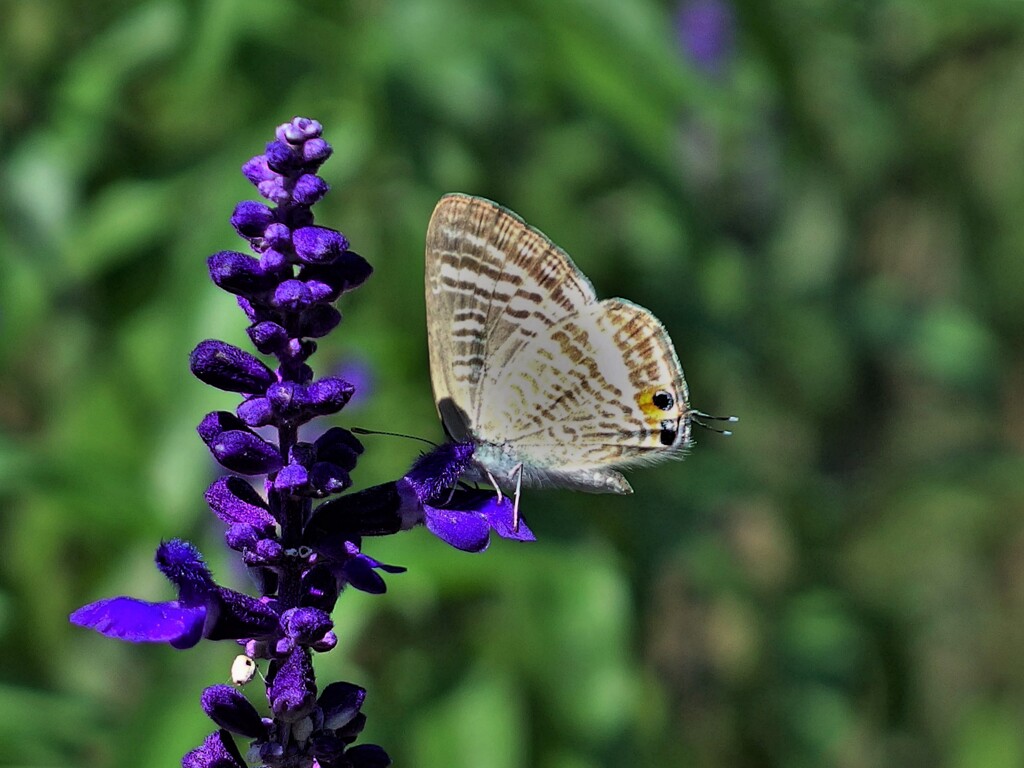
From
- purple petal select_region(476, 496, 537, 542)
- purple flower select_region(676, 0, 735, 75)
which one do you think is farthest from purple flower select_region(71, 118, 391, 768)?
purple flower select_region(676, 0, 735, 75)

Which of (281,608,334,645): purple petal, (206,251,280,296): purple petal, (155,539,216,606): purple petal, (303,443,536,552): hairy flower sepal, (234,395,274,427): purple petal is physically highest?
(206,251,280,296): purple petal

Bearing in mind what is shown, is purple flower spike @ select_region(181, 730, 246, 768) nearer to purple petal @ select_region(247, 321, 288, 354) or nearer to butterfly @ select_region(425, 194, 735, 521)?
purple petal @ select_region(247, 321, 288, 354)

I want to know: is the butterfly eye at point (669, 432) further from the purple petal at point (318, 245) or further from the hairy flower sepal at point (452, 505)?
the purple petal at point (318, 245)

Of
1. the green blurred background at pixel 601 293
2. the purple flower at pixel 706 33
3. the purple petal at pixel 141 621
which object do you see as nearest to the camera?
the purple petal at pixel 141 621

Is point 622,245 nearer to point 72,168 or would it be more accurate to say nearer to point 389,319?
point 389,319

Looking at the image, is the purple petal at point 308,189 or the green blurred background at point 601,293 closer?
the purple petal at point 308,189

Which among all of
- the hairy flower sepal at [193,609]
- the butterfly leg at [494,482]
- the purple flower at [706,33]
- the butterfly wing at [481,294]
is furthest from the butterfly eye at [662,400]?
the purple flower at [706,33]
